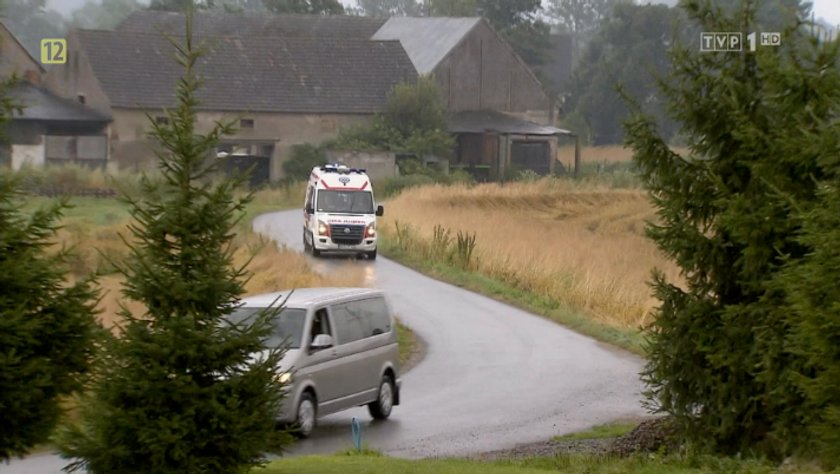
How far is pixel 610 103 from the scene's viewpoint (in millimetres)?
103125

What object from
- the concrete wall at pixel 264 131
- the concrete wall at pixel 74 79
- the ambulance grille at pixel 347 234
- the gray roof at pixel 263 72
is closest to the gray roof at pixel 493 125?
the gray roof at pixel 263 72

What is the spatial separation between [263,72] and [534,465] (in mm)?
63489

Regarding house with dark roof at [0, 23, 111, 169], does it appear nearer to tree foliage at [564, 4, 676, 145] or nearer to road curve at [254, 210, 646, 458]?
road curve at [254, 210, 646, 458]

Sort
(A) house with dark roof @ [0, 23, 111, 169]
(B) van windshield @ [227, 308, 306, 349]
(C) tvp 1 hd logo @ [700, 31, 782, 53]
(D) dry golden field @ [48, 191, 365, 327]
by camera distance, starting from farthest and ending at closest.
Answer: (A) house with dark roof @ [0, 23, 111, 169] → (D) dry golden field @ [48, 191, 365, 327] → (B) van windshield @ [227, 308, 306, 349] → (C) tvp 1 hd logo @ [700, 31, 782, 53]

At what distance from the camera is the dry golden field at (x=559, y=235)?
3397cm

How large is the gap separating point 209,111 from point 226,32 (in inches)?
551

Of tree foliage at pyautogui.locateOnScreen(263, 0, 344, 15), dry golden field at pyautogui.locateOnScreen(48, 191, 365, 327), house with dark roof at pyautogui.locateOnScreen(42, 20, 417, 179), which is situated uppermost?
tree foliage at pyautogui.locateOnScreen(263, 0, 344, 15)

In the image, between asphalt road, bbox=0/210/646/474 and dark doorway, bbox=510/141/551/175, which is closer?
asphalt road, bbox=0/210/646/474

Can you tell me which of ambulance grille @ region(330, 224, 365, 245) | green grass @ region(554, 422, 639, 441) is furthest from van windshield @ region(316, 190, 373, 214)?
green grass @ region(554, 422, 639, 441)

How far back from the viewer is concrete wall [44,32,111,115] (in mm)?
73000

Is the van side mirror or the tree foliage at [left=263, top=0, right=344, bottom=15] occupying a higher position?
the tree foliage at [left=263, top=0, right=344, bottom=15]

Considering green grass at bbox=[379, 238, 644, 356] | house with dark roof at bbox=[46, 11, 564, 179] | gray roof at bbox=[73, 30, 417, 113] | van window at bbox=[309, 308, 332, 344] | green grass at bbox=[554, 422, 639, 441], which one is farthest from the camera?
gray roof at bbox=[73, 30, 417, 113]

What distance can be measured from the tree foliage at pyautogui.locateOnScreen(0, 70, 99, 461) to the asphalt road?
12.3 ft

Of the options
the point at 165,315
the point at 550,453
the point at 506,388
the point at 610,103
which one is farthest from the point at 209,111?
the point at 165,315
